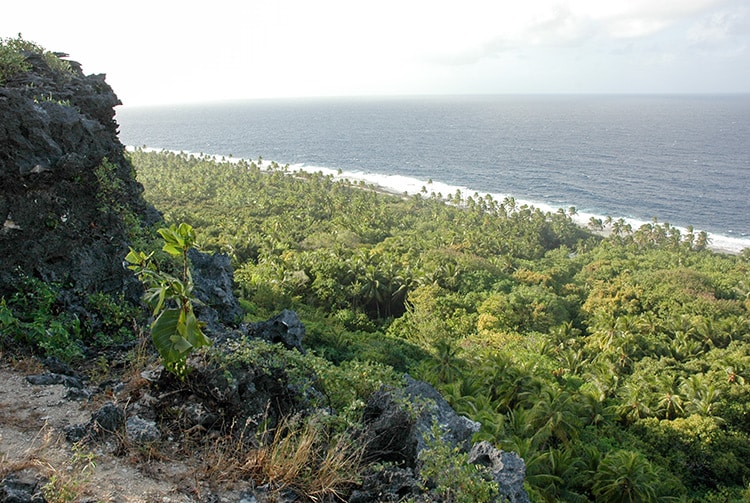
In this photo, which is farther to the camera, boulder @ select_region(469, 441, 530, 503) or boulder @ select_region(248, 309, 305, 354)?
boulder @ select_region(248, 309, 305, 354)

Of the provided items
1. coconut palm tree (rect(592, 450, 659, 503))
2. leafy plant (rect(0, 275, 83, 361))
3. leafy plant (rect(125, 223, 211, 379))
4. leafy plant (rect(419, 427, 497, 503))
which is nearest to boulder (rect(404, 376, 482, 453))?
leafy plant (rect(419, 427, 497, 503))

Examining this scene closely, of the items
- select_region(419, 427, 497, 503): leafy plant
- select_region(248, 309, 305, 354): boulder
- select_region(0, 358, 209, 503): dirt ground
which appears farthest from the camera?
select_region(248, 309, 305, 354): boulder

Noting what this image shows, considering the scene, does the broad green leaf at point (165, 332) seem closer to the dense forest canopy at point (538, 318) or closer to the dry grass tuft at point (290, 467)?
the dry grass tuft at point (290, 467)

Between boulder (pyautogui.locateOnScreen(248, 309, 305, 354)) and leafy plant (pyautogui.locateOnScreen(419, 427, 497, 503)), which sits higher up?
leafy plant (pyautogui.locateOnScreen(419, 427, 497, 503))

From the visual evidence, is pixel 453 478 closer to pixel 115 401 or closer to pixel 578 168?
pixel 115 401

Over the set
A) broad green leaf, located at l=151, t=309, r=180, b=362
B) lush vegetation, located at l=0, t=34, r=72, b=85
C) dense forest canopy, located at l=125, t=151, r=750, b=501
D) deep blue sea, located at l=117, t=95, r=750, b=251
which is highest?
lush vegetation, located at l=0, t=34, r=72, b=85

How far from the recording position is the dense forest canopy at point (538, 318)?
27.2 metres

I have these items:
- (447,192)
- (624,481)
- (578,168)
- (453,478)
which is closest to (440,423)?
Answer: (453,478)

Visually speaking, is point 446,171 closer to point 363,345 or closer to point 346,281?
point 346,281

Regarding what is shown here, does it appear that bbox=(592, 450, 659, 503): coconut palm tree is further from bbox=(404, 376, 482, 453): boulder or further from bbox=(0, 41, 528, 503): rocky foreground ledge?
bbox=(404, 376, 482, 453): boulder

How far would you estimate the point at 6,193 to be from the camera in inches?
481

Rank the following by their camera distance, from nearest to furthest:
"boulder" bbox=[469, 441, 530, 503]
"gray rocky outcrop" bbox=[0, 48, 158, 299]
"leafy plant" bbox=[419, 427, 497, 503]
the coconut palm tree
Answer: "leafy plant" bbox=[419, 427, 497, 503], "boulder" bbox=[469, 441, 530, 503], "gray rocky outcrop" bbox=[0, 48, 158, 299], the coconut palm tree

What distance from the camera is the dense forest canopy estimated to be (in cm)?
2717

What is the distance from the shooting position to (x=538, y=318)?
148ft
